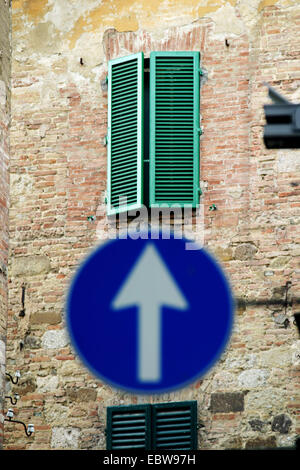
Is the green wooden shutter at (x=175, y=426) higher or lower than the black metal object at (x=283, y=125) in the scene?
lower

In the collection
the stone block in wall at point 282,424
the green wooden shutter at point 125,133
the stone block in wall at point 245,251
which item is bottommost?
the stone block in wall at point 282,424

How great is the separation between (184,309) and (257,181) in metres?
5.96

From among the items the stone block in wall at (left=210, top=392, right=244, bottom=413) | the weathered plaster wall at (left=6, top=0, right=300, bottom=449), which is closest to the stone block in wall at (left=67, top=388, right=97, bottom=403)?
the weathered plaster wall at (left=6, top=0, right=300, bottom=449)

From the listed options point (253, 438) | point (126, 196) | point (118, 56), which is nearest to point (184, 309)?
point (253, 438)

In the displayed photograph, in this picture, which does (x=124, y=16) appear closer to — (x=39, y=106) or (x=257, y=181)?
(x=39, y=106)

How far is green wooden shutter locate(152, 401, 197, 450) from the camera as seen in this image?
1029 centimetres

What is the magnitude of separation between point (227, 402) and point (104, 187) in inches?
98.1

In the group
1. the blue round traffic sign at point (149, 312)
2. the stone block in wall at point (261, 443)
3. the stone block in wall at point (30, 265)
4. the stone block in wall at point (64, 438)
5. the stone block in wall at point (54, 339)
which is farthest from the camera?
the stone block in wall at point (30, 265)

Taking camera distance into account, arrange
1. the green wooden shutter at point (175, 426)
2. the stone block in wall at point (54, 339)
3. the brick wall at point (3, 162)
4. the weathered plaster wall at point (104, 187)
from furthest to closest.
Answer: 1. the brick wall at point (3, 162)
2. the stone block in wall at point (54, 339)
3. the weathered plaster wall at point (104, 187)
4. the green wooden shutter at point (175, 426)

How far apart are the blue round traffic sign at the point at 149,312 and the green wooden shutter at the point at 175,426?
5.22 meters

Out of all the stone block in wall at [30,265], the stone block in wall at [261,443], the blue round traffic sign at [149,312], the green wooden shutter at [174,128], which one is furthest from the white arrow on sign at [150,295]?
the stone block in wall at [30,265]

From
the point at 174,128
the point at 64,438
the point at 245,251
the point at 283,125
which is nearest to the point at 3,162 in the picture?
the point at 174,128

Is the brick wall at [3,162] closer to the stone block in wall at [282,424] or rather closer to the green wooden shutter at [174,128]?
the green wooden shutter at [174,128]

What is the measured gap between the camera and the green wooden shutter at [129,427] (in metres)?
10.4
